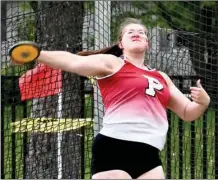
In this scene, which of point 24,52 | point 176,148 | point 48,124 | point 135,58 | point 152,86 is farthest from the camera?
point 176,148

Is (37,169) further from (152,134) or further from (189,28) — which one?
(189,28)

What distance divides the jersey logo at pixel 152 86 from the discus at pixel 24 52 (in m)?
0.77

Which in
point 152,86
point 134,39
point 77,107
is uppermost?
point 134,39

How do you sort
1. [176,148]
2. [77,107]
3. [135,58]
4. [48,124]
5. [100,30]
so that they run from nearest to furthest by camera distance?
[135,58] < [100,30] < [48,124] < [77,107] < [176,148]

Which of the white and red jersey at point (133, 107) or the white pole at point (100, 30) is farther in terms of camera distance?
the white pole at point (100, 30)

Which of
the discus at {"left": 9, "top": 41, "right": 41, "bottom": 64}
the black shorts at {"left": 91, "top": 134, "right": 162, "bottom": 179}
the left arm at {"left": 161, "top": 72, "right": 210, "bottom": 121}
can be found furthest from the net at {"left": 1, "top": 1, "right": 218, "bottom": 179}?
the discus at {"left": 9, "top": 41, "right": 41, "bottom": 64}

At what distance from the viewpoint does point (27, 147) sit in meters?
6.80

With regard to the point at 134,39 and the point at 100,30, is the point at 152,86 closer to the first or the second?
the point at 134,39

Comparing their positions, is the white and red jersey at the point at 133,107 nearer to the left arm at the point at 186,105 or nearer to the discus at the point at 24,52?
the left arm at the point at 186,105

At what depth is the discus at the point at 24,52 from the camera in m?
3.45

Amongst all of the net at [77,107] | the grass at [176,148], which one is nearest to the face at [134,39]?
the net at [77,107]

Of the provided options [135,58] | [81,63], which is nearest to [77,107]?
[135,58]

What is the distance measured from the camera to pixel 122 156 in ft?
12.3

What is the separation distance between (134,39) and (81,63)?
0.50m
